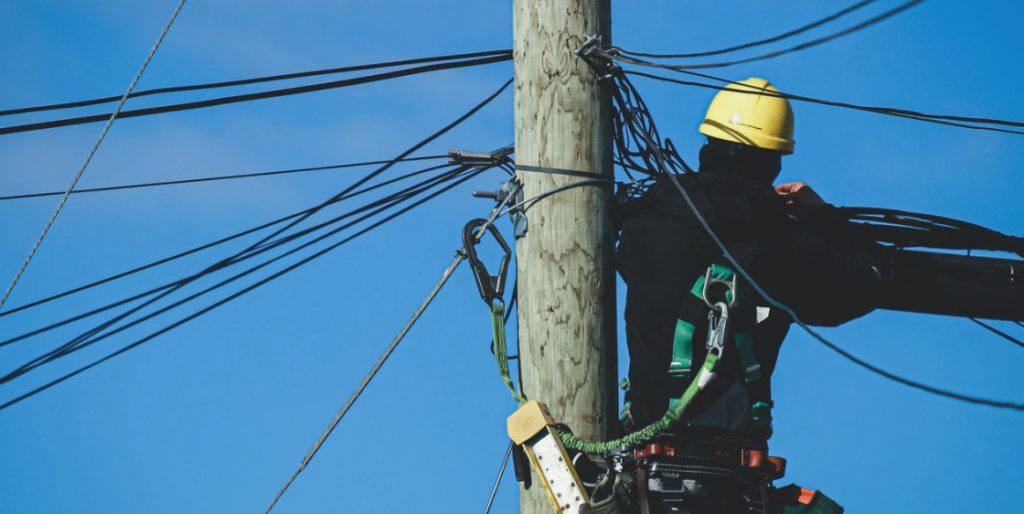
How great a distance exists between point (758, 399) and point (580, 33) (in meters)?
1.75

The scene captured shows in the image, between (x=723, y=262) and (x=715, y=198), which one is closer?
(x=723, y=262)

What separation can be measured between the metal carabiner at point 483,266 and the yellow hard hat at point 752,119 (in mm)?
1107

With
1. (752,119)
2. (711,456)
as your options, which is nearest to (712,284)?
(711,456)

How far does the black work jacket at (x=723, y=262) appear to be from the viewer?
212 inches

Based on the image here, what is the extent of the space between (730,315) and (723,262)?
9.6 inches

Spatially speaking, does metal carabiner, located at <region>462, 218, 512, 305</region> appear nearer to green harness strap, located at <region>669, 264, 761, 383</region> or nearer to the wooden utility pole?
the wooden utility pole

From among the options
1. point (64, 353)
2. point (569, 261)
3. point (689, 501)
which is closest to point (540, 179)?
point (569, 261)

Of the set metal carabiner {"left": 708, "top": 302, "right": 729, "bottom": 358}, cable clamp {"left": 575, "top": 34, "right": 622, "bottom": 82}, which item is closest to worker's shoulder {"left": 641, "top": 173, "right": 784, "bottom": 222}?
metal carabiner {"left": 708, "top": 302, "right": 729, "bottom": 358}

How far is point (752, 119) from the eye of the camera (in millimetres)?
5895

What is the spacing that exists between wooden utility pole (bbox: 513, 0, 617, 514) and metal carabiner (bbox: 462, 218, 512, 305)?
12cm

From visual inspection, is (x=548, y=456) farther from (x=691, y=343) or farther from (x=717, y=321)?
(x=717, y=321)

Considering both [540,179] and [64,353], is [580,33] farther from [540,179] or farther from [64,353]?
[64,353]

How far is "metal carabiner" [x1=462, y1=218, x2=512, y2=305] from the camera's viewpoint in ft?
18.8

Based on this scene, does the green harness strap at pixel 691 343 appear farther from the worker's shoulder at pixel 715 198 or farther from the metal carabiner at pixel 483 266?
the metal carabiner at pixel 483 266
